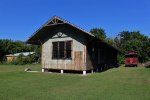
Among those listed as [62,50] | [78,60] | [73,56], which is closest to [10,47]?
[62,50]

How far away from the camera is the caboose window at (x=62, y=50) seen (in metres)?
23.1

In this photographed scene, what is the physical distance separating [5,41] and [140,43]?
36865 millimetres

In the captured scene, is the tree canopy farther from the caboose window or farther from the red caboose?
the caboose window

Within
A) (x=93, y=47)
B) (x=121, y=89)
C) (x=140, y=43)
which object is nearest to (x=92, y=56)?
(x=93, y=47)

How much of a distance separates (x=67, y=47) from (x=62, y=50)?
59 centimetres

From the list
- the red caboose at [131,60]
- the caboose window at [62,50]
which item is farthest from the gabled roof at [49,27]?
the red caboose at [131,60]

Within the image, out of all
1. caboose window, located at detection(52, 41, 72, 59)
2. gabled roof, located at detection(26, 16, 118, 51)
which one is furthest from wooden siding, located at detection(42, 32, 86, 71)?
gabled roof, located at detection(26, 16, 118, 51)

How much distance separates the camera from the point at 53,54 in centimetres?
2425

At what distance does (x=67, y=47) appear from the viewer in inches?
913

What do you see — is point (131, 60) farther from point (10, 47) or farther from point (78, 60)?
point (10, 47)

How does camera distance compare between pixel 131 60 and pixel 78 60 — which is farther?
pixel 131 60

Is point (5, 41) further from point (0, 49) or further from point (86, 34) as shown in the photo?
point (86, 34)

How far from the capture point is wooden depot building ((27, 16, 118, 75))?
73.2ft

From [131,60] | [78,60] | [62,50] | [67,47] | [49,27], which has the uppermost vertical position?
→ [49,27]
